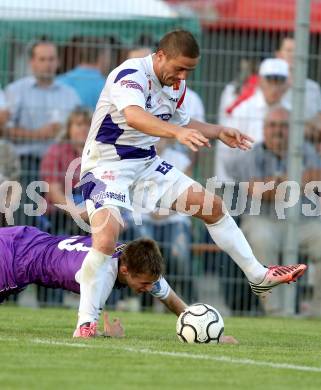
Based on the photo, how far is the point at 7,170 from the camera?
13195 mm

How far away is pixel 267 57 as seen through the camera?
13.8 metres

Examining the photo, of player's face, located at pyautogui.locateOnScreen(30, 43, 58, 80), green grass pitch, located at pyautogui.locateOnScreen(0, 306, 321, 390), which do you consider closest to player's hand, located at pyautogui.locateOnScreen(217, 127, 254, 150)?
green grass pitch, located at pyautogui.locateOnScreen(0, 306, 321, 390)

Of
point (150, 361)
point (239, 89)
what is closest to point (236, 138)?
point (150, 361)

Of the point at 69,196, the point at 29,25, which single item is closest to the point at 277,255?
the point at 69,196

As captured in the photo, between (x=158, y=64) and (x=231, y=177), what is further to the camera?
(x=231, y=177)

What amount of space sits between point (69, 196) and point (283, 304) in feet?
8.63

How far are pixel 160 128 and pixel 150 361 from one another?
1.81 m

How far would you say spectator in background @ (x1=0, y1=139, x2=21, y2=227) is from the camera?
1310 cm

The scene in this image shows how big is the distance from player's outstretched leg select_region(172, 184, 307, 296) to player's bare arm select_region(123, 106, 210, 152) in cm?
93

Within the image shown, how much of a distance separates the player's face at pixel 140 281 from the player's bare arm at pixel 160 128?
43.5 inches

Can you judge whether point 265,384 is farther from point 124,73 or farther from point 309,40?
point 309,40

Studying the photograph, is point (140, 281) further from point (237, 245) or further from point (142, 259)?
point (237, 245)

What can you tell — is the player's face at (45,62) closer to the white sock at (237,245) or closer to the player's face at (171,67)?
the player's face at (171,67)

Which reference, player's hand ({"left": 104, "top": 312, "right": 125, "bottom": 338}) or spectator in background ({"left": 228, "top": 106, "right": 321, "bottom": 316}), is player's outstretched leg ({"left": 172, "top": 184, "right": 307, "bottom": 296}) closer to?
player's hand ({"left": 104, "top": 312, "right": 125, "bottom": 338})
